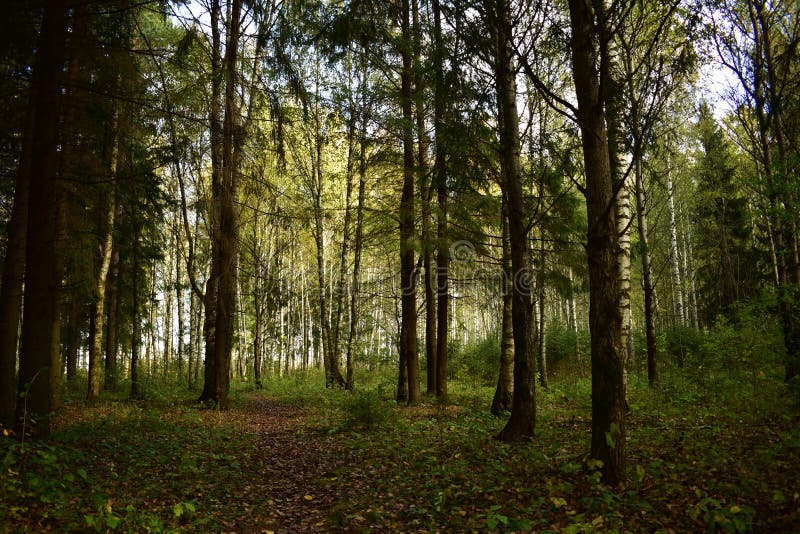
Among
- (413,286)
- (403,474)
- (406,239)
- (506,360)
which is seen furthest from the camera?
(413,286)

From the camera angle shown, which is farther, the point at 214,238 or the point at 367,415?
the point at 214,238

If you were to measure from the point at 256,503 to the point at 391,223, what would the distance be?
816cm

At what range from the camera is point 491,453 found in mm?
6406

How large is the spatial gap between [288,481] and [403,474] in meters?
1.58

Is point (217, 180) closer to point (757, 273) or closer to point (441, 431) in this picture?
point (441, 431)

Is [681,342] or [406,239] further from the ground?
[406,239]

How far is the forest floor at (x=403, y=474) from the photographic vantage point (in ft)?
13.1

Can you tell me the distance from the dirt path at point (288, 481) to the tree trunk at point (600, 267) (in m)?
2.99

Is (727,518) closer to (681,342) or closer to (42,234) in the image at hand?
(42,234)

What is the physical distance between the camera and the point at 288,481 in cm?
622

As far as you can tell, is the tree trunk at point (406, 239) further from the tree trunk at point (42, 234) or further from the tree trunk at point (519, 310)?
the tree trunk at point (42, 234)

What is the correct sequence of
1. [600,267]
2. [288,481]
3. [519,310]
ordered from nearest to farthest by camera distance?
1. [600,267]
2. [288,481]
3. [519,310]

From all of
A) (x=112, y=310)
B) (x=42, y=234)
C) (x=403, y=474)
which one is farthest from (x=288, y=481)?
(x=112, y=310)

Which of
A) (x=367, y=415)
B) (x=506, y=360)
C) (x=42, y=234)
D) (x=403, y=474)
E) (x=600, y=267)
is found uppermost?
(x=42, y=234)
